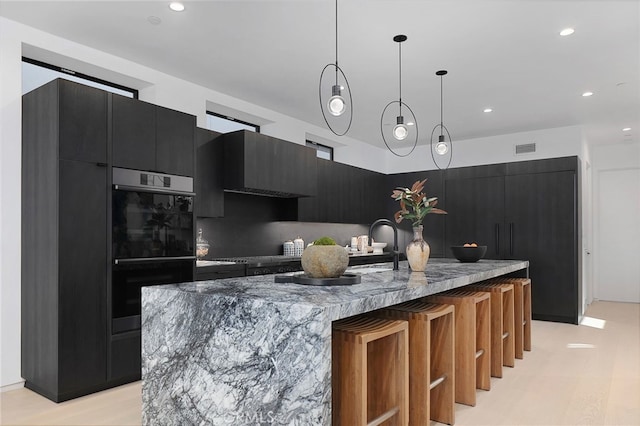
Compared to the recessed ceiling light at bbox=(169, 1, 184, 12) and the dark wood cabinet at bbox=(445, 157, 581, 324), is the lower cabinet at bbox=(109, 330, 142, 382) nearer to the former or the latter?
the recessed ceiling light at bbox=(169, 1, 184, 12)

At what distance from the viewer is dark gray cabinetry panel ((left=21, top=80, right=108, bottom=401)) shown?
3.21 m

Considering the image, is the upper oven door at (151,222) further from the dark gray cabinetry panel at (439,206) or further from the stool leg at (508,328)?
the dark gray cabinetry panel at (439,206)

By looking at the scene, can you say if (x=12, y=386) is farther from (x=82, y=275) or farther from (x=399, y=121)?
(x=399, y=121)

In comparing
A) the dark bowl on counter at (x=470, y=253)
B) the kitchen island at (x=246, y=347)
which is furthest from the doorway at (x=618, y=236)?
the kitchen island at (x=246, y=347)

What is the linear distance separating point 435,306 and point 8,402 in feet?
9.92

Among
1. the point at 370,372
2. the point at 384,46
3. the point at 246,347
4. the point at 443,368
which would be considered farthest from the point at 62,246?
the point at 384,46

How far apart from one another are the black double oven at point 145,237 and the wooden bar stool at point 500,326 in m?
2.45

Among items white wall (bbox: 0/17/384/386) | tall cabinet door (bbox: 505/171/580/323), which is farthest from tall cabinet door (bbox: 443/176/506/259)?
white wall (bbox: 0/17/384/386)

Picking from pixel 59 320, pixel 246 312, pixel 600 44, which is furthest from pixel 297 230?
pixel 246 312

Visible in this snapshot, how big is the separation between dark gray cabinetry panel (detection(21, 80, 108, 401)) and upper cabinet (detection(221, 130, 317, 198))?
1.61 meters

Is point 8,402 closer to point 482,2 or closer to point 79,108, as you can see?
point 79,108

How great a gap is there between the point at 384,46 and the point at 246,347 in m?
2.99

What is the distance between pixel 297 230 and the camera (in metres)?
6.32

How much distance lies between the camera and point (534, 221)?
6367 millimetres
